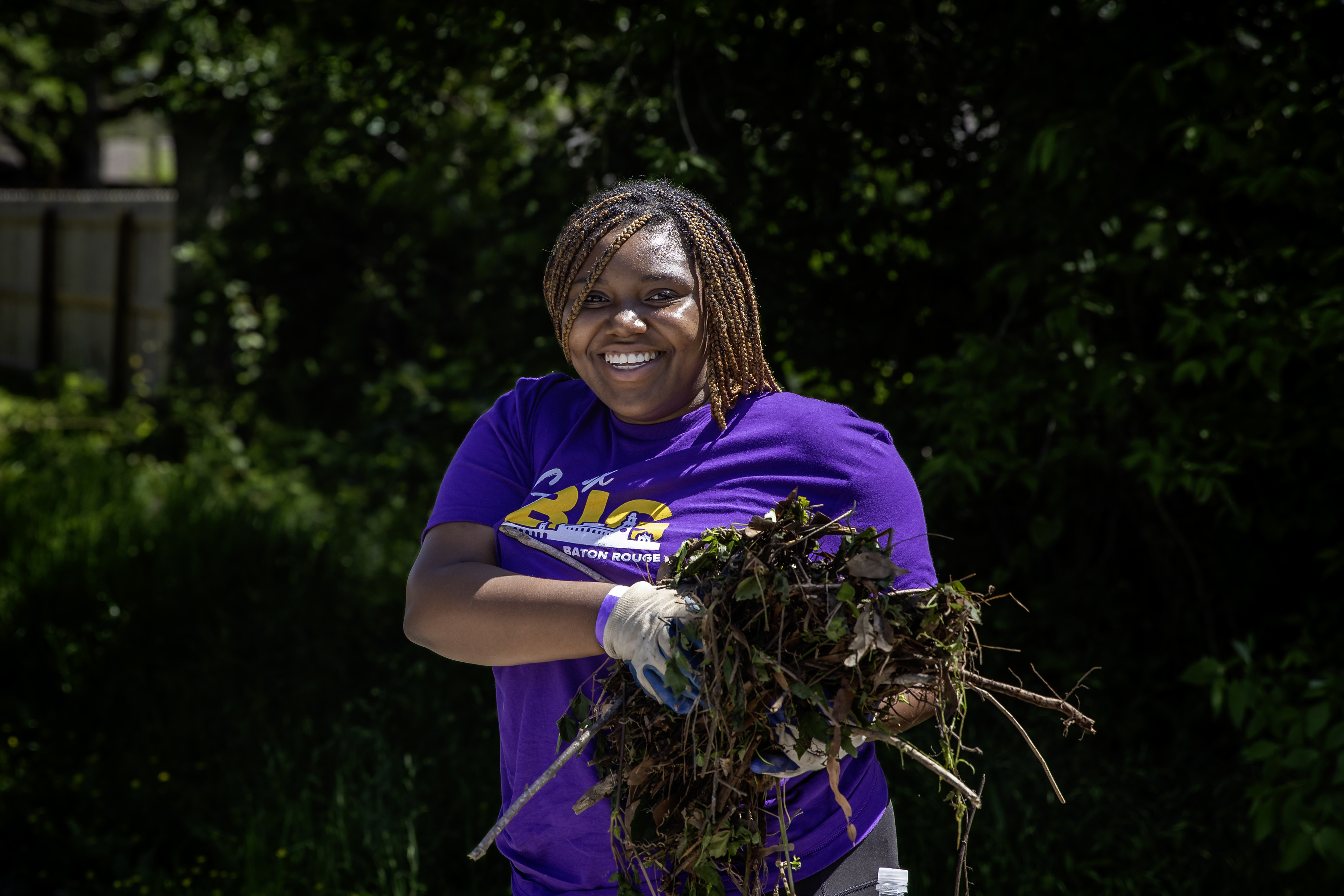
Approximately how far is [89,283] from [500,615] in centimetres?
1075

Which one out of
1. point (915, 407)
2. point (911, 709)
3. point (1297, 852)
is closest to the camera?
point (911, 709)

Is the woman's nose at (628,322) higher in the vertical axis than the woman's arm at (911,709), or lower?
higher

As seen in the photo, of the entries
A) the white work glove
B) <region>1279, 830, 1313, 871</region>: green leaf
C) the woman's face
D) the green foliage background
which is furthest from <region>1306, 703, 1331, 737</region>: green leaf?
the white work glove

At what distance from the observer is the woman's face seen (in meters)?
1.85

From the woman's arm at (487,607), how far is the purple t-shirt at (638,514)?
5 cm

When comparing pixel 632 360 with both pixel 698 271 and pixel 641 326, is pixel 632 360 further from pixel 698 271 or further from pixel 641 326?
pixel 698 271

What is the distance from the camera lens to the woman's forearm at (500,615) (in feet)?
5.30

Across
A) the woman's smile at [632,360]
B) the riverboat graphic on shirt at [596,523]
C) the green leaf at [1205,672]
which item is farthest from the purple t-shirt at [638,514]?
the green leaf at [1205,672]

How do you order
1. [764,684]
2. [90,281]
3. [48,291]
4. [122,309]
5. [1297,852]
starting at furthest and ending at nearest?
[48,291]
[90,281]
[122,309]
[1297,852]
[764,684]

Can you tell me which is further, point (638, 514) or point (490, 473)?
point (490, 473)

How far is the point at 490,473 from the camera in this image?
1.89 meters

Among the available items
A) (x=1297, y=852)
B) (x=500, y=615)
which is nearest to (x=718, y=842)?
(x=500, y=615)

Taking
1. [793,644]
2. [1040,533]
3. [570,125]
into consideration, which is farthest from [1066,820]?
[570,125]

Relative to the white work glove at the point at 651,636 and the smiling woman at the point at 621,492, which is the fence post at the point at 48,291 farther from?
the white work glove at the point at 651,636
